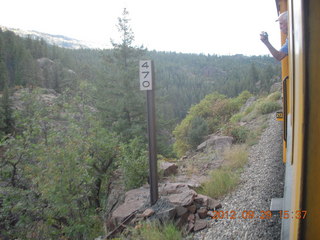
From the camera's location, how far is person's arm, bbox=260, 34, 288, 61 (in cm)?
271

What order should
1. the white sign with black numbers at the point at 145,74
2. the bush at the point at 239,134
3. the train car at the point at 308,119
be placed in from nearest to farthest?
1. the train car at the point at 308,119
2. the white sign with black numbers at the point at 145,74
3. the bush at the point at 239,134

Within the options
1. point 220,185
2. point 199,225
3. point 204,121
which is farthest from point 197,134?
point 199,225

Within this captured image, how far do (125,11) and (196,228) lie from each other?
21.7m

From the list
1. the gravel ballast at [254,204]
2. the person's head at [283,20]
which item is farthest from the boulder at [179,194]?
the person's head at [283,20]

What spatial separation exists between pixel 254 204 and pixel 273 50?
6.14 ft

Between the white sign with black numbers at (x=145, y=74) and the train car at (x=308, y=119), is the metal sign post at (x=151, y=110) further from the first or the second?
the train car at (x=308, y=119)

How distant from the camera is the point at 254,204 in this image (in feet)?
10.9

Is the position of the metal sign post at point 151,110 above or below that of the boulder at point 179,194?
above

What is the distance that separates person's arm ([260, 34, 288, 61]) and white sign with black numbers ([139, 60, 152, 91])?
1944mm

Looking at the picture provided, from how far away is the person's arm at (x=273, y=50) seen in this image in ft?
8.88

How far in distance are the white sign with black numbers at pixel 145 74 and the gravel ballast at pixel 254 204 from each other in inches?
87.2

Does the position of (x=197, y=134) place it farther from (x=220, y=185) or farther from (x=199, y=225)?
(x=199, y=225)

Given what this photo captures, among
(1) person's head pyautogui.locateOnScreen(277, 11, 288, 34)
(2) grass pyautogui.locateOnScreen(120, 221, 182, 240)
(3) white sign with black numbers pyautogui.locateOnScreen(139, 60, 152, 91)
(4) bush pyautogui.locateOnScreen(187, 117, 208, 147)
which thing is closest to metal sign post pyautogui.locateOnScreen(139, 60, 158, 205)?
(3) white sign with black numbers pyautogui.locateOnScreen(139, 60, 152, 91)

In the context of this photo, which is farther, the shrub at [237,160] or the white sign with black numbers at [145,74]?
the shrub at [237,160]
